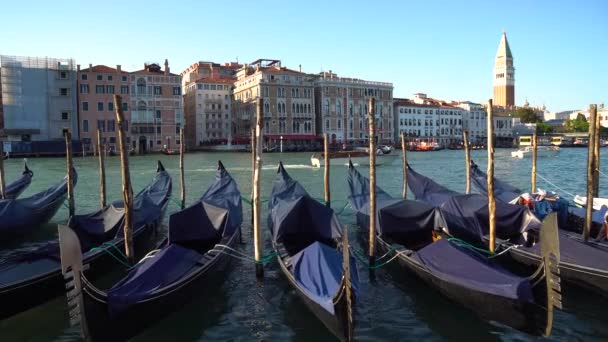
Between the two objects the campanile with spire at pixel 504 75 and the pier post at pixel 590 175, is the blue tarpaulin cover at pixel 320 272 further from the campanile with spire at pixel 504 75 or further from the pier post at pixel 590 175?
the campanile with spire at pixel 504 75

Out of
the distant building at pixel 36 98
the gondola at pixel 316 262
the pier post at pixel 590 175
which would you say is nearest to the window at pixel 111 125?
the distant building at pixel 36 98

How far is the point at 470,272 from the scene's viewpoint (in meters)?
4.28

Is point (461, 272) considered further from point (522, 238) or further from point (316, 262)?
point (522, 238)

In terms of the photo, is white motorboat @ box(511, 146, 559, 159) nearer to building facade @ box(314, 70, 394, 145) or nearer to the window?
building facade @ box(314, 70, 394, 145)

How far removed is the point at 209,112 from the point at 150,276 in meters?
43.4

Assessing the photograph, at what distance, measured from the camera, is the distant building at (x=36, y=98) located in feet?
117

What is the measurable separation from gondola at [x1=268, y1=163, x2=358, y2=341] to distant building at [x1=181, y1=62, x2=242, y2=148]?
127ft

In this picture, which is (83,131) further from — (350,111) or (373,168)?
(373,168)

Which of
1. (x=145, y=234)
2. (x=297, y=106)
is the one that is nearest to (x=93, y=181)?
(x=145, y=234)

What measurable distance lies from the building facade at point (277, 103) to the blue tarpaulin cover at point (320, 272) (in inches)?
1559

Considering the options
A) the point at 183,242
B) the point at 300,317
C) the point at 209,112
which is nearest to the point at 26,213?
the point at 183,242

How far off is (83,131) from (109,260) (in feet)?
118

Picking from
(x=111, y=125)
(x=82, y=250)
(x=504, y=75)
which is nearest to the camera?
(x=82, y=250)

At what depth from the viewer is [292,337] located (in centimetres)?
419
